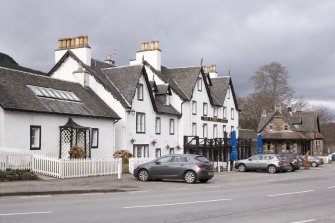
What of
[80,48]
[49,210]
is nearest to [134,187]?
[49,210]

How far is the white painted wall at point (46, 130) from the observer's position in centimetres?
2625

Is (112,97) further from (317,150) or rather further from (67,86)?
(317,150)

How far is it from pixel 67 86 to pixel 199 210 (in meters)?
23.2

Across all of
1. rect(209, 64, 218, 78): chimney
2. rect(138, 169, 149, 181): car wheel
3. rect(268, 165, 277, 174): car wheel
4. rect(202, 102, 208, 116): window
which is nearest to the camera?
rect(138, 169, 149, 181): car wheel

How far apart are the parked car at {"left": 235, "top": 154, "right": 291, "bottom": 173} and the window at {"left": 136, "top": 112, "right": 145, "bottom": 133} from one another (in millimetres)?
8442

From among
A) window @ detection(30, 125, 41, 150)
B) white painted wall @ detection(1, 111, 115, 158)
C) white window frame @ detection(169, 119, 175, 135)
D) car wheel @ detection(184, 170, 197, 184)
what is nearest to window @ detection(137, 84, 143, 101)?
white painted wall @ detection(1, 111, 115, 158)

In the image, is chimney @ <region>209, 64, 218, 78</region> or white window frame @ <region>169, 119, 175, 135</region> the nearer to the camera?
white window frame @ <region>169, 119, 175, 135</region>

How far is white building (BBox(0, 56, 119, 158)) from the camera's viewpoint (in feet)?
87.4

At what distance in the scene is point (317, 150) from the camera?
3167 inches

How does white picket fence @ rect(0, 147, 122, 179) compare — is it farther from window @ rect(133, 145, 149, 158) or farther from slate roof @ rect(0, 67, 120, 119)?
window @ rect(133, 145, 149, 158)

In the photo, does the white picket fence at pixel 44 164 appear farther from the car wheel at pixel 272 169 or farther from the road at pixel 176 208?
the car wheel at pixel 272 169

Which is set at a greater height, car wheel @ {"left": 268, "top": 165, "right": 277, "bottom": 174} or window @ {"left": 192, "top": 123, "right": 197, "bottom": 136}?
window @ {"left": 192, "top": 123, "right": 197, "bottom": 136}

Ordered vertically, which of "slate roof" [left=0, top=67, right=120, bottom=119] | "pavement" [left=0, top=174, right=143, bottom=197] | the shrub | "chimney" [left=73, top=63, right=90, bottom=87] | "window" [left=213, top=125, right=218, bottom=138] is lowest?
"pavement" [left=0, top=174, right=143, bottom=197]

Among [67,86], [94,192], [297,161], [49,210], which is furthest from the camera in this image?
[297,161]
